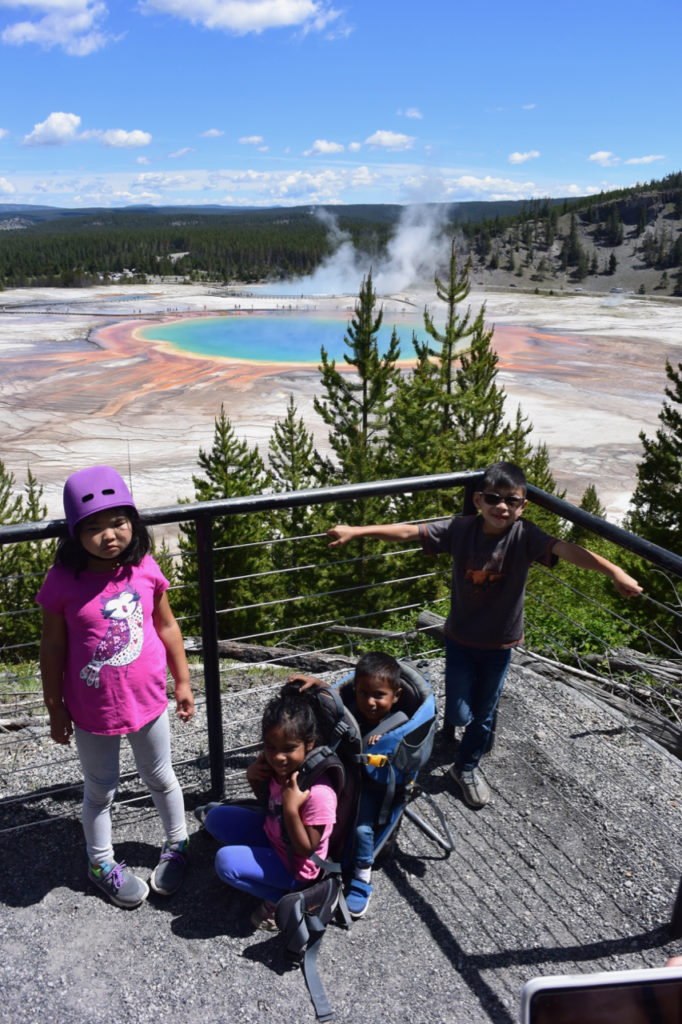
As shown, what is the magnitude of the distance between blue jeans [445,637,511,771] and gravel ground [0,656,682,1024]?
245 mm

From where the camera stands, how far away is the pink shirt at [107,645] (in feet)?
8.62

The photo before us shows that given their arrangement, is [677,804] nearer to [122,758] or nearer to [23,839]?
[122,758]

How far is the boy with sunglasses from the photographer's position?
316 centimetres

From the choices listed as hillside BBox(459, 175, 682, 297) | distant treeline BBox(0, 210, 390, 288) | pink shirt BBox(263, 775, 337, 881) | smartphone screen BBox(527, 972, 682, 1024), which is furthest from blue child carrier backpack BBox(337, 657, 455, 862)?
distant treeline BBox(0, 210, 390, 288)

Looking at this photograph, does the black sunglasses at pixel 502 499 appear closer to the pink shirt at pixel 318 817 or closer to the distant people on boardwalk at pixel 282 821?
the distant people on boardwalk at pixel 282 821

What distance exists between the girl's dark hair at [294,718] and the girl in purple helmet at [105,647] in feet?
1.37

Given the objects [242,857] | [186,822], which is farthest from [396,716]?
[186,822]

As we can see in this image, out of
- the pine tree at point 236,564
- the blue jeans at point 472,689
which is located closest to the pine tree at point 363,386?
the pine tree at point 236,564

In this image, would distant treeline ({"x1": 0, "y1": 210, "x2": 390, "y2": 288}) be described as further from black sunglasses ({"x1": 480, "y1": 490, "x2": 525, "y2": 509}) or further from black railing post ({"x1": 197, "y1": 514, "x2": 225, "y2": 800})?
black sunglasses ({"x1": 480, "y1": 490, "x2": 525, "y2": 509})

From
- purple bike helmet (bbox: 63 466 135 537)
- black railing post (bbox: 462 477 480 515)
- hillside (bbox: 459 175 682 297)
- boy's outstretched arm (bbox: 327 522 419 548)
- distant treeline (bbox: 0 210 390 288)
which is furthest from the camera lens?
distant treeline (bbox: 0 210 390 288)

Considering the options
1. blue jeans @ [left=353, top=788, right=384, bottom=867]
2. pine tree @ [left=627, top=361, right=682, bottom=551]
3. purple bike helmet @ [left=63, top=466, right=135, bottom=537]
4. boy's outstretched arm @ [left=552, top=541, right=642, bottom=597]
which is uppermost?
purple bike helmet @ [left=63, top=466, right=135, bottom=537]

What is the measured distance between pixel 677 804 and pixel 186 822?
2271 mm

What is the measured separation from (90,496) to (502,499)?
1.65 m

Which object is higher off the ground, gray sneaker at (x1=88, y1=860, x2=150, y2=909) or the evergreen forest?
gray sneaker at (x1=88, y1=860, x2=150, y2=909)
